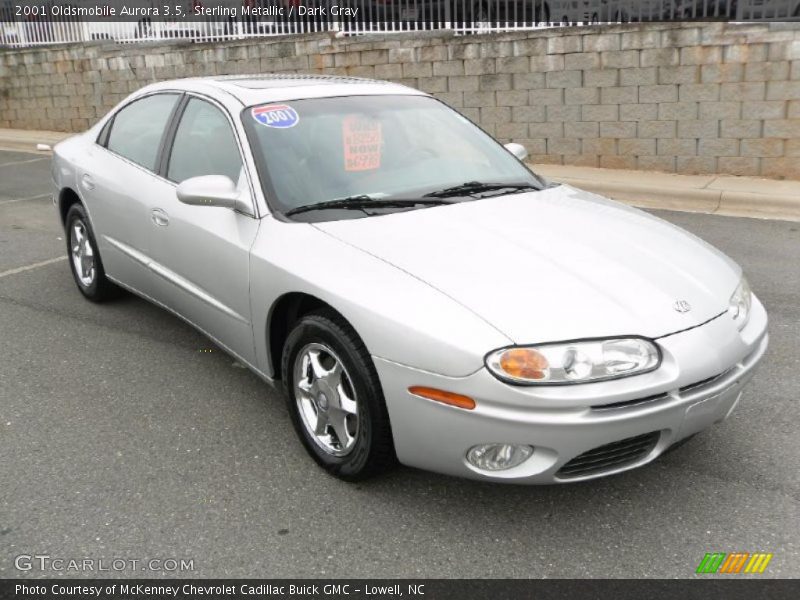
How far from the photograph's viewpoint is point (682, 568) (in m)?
2.63

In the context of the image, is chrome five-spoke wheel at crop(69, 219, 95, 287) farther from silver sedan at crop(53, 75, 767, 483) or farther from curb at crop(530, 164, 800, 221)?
curb at crop(530, 164, 800, 221)

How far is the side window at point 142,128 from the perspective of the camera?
450cm

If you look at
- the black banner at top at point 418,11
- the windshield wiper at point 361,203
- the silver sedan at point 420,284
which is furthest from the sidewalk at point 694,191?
the windshield wiper at point 361,203

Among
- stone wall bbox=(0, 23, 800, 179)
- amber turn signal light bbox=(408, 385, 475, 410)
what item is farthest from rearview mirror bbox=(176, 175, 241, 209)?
stone wall bbox=(0, 23, 800, 179)

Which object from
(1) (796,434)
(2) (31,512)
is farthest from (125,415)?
(1) (796,434)

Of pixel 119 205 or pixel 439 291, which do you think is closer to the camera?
pixel 439 291

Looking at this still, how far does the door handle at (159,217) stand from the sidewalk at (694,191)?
597 cm

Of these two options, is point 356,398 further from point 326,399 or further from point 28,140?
point 28,140

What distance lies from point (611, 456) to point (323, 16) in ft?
36.7

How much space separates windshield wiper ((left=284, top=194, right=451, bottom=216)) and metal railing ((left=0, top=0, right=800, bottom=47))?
7146 millimetres

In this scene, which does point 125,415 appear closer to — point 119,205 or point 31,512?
point 31,512

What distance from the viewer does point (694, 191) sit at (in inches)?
337

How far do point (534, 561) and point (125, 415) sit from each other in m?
2.11

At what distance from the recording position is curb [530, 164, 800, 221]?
8.09 metres
